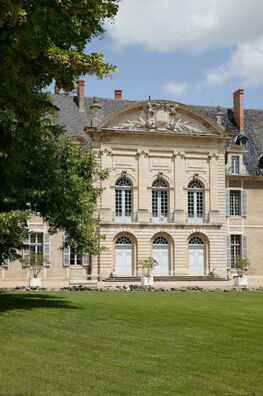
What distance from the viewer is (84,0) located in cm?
817

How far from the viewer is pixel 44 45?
769cm

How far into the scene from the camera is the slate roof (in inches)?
1308

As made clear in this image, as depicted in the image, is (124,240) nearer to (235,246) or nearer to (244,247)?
(235,246)

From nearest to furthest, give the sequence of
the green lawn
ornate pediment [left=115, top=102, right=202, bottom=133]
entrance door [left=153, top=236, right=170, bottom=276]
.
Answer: the green lawn < ornate pediment [left=115, top=102, right=202, bottom=133] < entrance door [left=153, top=236, right=170, bottom=276]

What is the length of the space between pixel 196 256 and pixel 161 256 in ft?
6.40

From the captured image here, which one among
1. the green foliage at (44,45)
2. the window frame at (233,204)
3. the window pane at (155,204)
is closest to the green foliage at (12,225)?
the green foliage at (44,45)

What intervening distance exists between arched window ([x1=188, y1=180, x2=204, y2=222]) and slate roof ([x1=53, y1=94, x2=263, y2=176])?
10.5 feet

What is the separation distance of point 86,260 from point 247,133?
12597mm

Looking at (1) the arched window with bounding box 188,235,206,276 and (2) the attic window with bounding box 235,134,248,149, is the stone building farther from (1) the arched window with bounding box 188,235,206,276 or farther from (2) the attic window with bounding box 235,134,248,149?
(2) the attic window with bounding box 235,134,248,149

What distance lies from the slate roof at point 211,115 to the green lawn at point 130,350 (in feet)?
65.0

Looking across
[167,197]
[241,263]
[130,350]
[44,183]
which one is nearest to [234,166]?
[167,197]

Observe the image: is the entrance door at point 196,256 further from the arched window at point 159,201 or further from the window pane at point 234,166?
the window pane at point 234,166

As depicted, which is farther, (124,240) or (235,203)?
(235,203)

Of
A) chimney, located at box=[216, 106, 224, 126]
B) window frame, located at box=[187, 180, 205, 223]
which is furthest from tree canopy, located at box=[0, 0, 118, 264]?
chimney, located at box=[216, 106, 224, 126]
